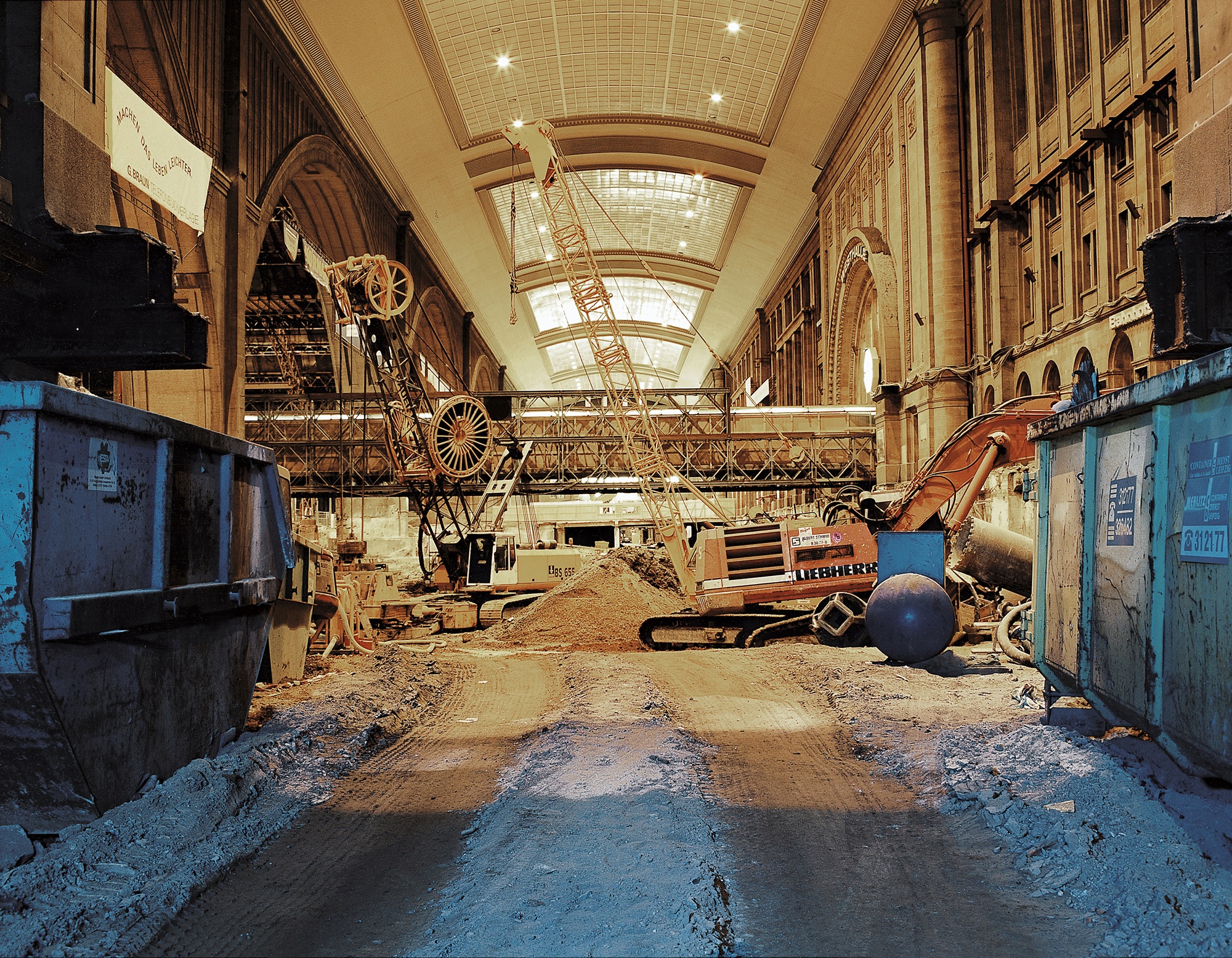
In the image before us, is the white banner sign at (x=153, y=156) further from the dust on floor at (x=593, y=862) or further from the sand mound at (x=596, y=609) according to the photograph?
the sand mound at (x=596, y=609)

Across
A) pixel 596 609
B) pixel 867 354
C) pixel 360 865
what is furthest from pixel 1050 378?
pixel 360 865

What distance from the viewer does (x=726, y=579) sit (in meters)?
14.8

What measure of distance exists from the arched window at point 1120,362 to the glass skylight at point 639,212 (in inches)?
784

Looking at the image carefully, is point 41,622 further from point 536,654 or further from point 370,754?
point 536,654

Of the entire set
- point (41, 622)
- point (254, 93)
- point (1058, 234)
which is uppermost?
point (254, 93)

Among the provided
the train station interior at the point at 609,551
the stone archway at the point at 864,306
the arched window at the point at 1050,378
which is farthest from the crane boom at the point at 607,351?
the arched window at the point at 1050,378

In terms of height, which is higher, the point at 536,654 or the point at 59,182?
the point at 59,182

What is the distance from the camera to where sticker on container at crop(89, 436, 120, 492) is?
162 inches

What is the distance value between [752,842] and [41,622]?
3.56 meters

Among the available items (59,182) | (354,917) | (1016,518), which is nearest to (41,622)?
(354,917)

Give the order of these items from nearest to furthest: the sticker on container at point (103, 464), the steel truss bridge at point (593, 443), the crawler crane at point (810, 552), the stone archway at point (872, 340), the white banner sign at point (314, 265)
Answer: the sticker on container at point (103, 464), the crawler crane at point (810, 552), the white banner sign at point (314, 265), the stone archway at point (872, 340), the steel truss bridge at point (593, 443)

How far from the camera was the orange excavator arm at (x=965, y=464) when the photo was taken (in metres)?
11.5

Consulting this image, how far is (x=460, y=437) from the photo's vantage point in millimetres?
21188

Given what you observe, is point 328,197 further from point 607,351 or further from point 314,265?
point 607,351
